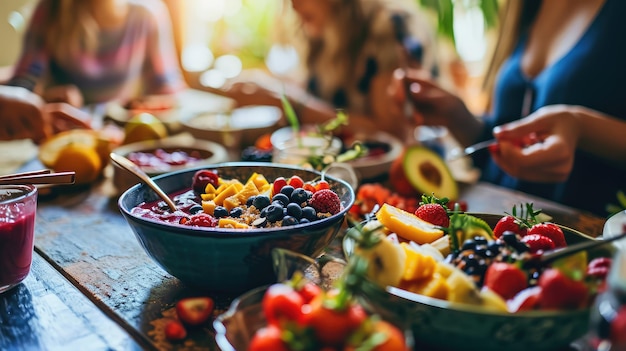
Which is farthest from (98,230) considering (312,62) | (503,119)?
(312,62)

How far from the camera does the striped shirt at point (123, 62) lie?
2.85 metres

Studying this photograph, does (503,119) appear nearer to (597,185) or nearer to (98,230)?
(597,185)

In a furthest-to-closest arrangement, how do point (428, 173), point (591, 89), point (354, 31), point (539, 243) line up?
1. point (354, 31)
2. point (591, 89)
3. point (428, 173)
4. point (539, 243)

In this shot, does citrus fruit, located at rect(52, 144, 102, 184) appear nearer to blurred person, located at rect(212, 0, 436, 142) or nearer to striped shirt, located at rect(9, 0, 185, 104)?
blurred person, located at rect(212, 0, 436, 142)

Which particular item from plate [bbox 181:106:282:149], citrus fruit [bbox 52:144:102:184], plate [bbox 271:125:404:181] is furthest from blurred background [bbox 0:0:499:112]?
citrus fruit [bbox 52:144:102:184]

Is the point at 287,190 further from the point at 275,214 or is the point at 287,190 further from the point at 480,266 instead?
the point at 480,266

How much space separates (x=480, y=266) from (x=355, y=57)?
72.2 inches

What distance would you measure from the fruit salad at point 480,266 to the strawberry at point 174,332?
0.28 meters

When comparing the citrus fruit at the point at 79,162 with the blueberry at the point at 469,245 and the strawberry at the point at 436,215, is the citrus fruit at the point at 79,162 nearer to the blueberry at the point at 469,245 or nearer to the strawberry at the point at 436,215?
the strawberry at the point at 436,215

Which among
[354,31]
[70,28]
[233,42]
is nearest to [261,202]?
[354,31]

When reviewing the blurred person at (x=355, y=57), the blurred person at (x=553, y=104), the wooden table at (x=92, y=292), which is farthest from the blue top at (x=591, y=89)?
the blurred person at (x=355, y=57)

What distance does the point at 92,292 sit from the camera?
0.89 metres

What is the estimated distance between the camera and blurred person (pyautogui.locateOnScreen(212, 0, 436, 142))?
2.24 metres

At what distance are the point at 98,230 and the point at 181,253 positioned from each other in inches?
18.5
